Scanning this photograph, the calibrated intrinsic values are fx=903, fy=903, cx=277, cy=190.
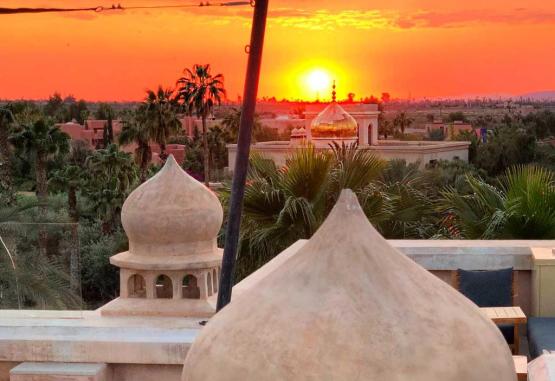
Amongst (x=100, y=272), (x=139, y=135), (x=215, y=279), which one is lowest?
(x=100, y=272)

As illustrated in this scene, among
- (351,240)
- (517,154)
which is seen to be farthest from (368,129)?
(351,240)

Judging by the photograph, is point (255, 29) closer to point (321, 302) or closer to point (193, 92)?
point (321, 302)

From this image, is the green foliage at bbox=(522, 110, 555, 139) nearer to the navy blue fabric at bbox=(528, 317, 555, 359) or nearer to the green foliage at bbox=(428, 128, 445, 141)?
the green foliage at bbox=(428, 128, 445, 141)

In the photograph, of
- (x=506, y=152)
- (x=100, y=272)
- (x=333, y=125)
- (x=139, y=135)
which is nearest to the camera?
(x=100, y=272)

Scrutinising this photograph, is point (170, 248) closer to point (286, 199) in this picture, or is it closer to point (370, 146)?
point (286, 199)

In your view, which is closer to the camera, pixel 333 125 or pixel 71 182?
pixel 333 125

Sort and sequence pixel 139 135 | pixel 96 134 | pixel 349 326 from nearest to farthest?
pixel 349 326, pixel 139 135, pixel 96 134

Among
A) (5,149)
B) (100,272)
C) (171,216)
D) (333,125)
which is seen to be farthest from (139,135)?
(171,216)

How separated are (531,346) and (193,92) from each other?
112 ft

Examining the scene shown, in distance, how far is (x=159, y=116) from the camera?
121 ft

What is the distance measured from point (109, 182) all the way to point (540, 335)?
25.2 metres

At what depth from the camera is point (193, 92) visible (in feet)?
129

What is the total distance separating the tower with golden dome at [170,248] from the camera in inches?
265

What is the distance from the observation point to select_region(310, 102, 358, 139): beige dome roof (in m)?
24.4
